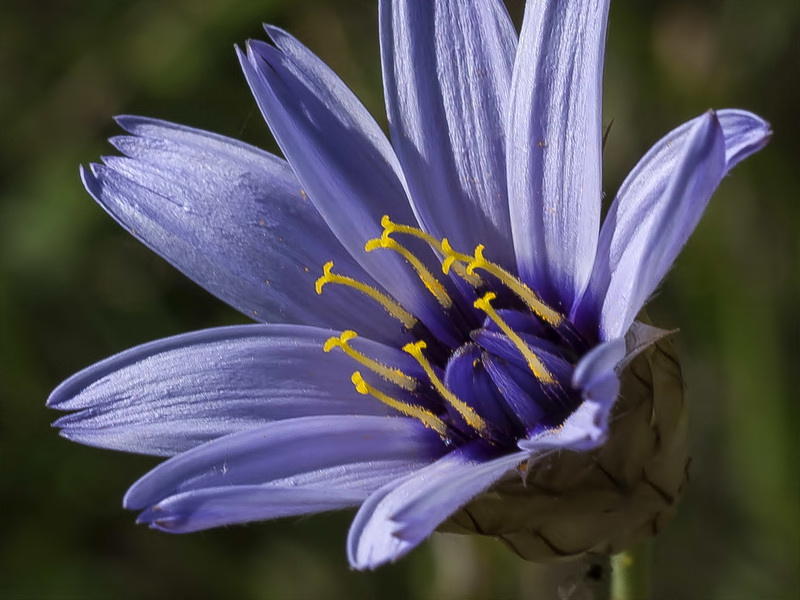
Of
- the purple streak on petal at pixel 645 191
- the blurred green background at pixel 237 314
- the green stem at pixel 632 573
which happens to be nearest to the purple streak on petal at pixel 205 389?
the purple streak on petal at pixel 645 191

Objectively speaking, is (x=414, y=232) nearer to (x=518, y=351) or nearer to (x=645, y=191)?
(x=518, y=351)

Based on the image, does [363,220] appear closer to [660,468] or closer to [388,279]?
[388,279]

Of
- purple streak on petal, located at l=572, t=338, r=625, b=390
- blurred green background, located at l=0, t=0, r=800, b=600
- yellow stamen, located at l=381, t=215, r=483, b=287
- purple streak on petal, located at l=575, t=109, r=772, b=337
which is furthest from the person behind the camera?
blurred green background, located at l=0, t=0, r=800, b=600

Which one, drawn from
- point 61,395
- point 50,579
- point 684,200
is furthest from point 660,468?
point 50,579

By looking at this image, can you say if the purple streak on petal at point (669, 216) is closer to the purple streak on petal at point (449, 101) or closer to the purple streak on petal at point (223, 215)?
the purple streak on petal at point (449, 101)

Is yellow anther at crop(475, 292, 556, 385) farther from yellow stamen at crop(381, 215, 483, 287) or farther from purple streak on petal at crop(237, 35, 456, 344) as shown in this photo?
purple streak on petal at crop(237, 35, 456, 344)

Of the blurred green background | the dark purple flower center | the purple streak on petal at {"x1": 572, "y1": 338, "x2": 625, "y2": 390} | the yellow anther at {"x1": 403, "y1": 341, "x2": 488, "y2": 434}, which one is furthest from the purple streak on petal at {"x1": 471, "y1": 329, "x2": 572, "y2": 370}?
the blurred green background

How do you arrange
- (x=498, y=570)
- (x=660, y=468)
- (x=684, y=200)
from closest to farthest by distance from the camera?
(x=684, y=200)
(x=660, y=468)
(x=498, y=570)
